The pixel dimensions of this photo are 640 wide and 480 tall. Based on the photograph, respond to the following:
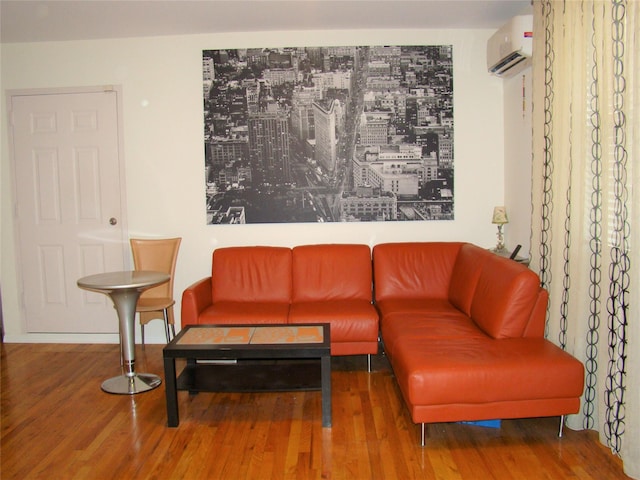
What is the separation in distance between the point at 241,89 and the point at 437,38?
1760 mm

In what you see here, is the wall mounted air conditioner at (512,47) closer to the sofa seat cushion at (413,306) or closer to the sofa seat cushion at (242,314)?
the sofa seat cushion at (413,306)

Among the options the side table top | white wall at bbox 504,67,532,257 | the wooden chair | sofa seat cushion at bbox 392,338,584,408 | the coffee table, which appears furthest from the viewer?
the wooden chair

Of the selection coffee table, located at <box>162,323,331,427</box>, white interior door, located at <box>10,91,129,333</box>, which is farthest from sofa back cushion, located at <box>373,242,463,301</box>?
white interior door, located at <box>10,91,129,333</box>

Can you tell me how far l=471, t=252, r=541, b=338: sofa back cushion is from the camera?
289 centimetres

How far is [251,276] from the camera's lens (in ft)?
13.5

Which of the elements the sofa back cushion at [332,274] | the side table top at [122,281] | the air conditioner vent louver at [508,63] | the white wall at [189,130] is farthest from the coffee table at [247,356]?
the air conditioner vent louver at [508,63]

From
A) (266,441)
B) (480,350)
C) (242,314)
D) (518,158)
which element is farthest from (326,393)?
(518,158)

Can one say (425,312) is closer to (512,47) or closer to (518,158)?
(518,158)

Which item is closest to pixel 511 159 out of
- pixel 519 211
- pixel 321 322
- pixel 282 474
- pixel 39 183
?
pixel 519 211

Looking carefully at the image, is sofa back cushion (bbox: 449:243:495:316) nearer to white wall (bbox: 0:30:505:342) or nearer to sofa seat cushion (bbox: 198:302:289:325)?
white wall (bbox: 0:30:505:342)

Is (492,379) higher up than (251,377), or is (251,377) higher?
(492,379)

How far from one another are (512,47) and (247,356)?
2861mm

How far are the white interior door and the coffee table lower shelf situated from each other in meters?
1.78

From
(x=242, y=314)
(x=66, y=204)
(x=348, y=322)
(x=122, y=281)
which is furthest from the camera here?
(x=66, y=204)
